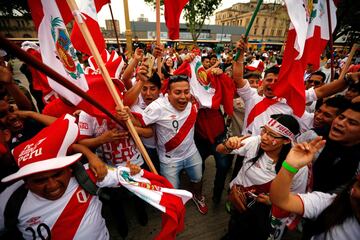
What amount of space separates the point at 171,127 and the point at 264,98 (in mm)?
1408

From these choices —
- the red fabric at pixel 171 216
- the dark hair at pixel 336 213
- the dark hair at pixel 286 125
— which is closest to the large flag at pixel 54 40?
the red fabric at pixel 171 216

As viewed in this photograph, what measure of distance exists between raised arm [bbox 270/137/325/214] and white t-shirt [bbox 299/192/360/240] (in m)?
0.10

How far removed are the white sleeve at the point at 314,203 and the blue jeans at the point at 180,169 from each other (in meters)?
1.41

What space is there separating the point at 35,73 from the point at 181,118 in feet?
6.42

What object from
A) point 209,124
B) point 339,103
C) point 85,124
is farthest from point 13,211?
point 339,103

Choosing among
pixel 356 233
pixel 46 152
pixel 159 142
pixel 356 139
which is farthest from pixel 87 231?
pixel 356 139

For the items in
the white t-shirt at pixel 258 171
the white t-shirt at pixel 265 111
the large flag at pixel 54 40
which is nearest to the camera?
the large flag at pixel 54 40

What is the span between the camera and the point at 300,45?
66.3 inches

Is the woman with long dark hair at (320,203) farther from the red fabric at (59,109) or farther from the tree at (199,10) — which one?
the tree at (199,10)

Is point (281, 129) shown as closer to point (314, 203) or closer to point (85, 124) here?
point (314, 203)

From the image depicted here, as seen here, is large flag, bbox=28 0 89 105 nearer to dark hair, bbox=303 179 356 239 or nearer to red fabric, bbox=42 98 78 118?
red fabric, bbox=42 98 78 118

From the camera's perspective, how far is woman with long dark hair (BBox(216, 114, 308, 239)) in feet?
5.63

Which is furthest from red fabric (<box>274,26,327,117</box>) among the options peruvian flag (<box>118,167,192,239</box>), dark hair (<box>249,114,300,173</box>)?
peruvian flag (<box>118,167,192,239</box>)

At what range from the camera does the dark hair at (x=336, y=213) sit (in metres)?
1.23
